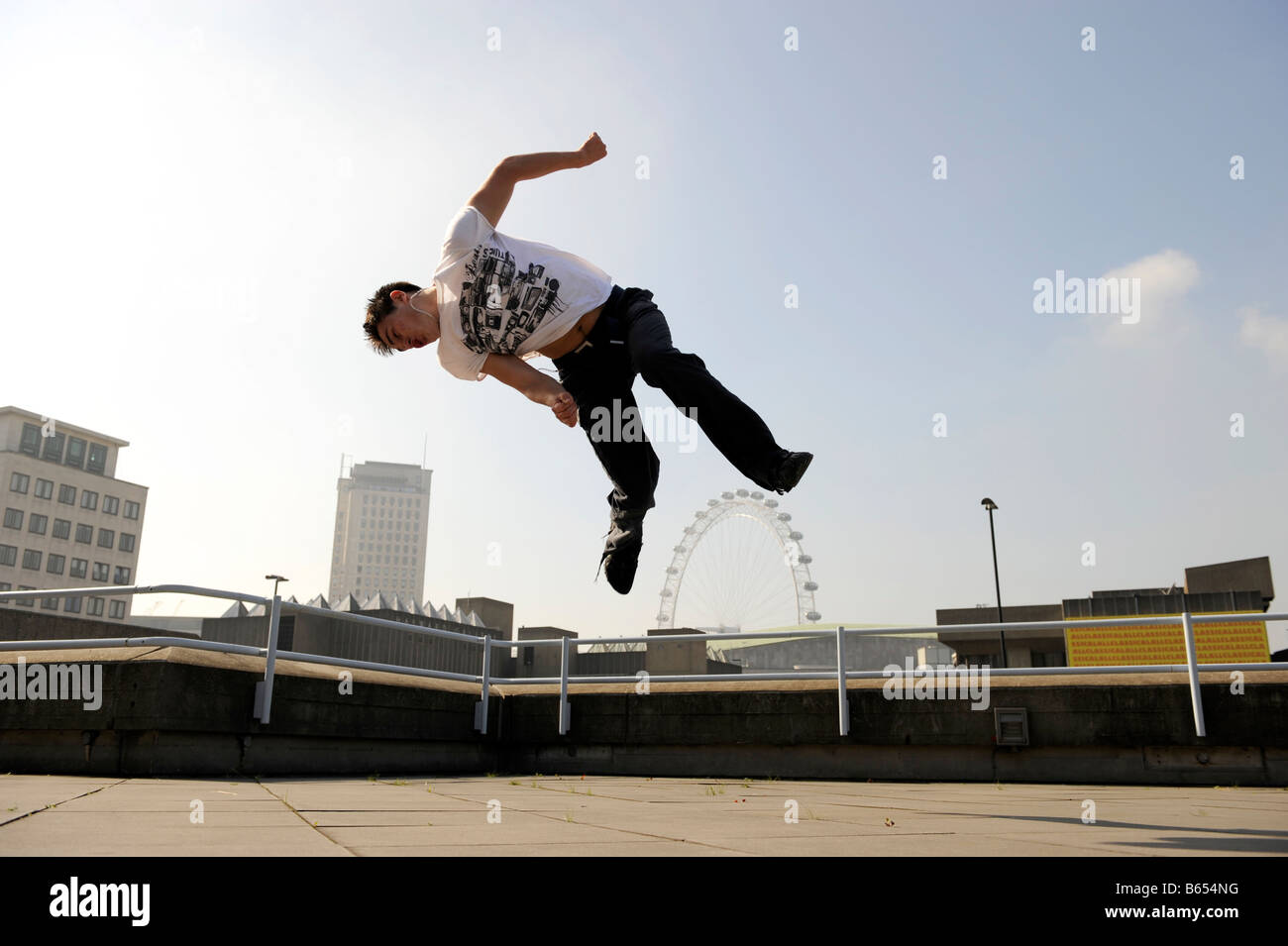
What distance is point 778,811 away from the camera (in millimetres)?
4047

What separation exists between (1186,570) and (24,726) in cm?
4681

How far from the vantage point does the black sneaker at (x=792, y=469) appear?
4145mm

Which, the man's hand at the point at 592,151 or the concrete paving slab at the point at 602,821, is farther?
the man's hand at the point at 592,151

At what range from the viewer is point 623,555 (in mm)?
4859

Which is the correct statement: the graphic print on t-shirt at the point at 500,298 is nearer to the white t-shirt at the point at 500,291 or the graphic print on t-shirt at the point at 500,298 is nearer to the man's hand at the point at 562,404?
the white t-shirt at the point at 500,291

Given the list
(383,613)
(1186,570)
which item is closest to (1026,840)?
(383,613)

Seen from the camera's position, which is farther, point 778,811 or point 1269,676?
point 1269,676

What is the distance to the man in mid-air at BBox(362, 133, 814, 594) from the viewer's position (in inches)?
170

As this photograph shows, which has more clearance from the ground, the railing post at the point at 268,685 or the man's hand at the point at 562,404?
the man's hand at the point at 562,404

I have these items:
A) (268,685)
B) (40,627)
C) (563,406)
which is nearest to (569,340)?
(563,406)

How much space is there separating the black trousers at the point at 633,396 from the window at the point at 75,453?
9912cm

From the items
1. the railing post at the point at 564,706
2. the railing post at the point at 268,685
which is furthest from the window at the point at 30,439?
the railing post at the point at 268,685
